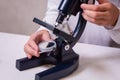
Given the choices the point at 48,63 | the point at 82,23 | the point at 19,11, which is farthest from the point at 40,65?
the point at 19,11

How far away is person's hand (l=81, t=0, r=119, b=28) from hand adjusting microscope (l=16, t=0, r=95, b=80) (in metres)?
0.03

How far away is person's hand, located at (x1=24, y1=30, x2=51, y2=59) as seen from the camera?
28.7 inches

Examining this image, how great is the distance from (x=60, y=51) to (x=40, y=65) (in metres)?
0.08

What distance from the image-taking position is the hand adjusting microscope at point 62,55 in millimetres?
664

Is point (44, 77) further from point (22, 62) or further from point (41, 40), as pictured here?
point (41, 40)

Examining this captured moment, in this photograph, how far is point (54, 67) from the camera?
0.69 metres

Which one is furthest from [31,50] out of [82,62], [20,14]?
[20,14]

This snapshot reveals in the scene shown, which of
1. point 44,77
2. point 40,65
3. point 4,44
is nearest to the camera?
point 44,77

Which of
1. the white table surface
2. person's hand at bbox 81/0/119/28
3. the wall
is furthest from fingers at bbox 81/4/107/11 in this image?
the wall

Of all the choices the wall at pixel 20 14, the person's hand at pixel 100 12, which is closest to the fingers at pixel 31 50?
the person's hand at pixel 100 12

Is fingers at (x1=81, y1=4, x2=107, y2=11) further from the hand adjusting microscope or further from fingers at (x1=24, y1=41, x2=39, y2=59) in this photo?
fingers at (x1=24, y1=41, x2=39, y2=59)

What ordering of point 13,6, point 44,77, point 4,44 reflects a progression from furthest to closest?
point 13,6 → point 4,44 → point 44,77

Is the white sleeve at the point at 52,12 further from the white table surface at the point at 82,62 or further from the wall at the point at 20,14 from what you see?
the wall at the point at 20,14

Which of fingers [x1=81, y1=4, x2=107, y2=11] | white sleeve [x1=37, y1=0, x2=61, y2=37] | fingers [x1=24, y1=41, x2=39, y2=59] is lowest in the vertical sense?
fingers [x1=24, y1=41, x2=39, y2=59]
